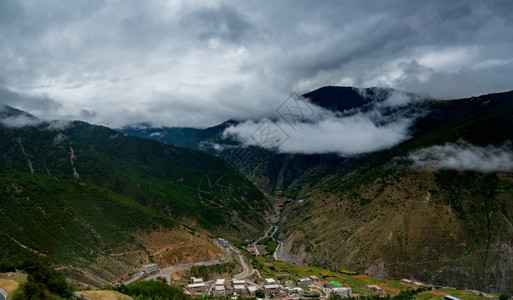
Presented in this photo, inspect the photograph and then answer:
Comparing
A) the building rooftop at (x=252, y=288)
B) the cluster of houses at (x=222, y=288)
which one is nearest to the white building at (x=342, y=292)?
the cluster of houses at (x=222, y=288)

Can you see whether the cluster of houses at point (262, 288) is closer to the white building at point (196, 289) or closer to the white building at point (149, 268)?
the white building at point (196, 289)

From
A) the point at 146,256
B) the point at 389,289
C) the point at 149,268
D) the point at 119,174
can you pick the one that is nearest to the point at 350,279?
the point at 389,289

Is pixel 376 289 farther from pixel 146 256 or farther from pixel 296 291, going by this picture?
pixel 146 256

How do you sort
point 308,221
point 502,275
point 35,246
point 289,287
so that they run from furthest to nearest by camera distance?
point 308,221
point 502,275
point 289,287
point 35,246

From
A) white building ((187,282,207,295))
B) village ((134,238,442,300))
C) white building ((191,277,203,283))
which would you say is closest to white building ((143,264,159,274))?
village ((134,238,442,300))

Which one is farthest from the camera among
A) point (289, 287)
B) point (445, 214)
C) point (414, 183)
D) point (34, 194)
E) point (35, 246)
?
point (414, 183)

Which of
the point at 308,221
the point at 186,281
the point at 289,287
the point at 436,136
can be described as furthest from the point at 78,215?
the point at 436,136

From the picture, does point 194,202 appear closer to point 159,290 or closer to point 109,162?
point 109,162
